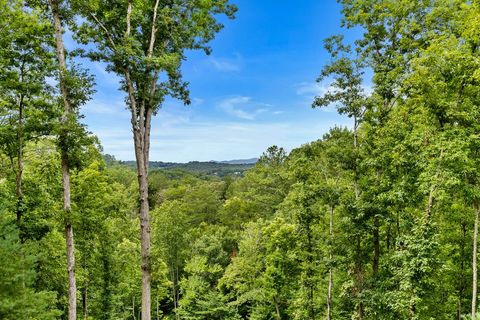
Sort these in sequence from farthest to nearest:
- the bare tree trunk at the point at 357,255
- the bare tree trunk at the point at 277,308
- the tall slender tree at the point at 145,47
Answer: the bare tree trunk at the point at 277,308 < the bare tree trunk at the point at 357,255 < the tall slender tree at the point at 145,47

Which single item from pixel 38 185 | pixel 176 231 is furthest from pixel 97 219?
pixel 176 231

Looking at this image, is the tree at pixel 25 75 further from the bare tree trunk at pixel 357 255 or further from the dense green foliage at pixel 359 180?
the bare tree trunk at pixel 357 255

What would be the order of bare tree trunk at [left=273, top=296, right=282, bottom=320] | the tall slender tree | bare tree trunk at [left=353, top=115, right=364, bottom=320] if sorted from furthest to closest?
bare tree trunk at [left=273, top=296, right=282, bottom=320] < bare tree trunk at [left=353, top=115, right=364, bottom=320] < the tall slender tree

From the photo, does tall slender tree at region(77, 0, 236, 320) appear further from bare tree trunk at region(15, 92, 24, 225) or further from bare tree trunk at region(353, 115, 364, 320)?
bare tree trunk at region(353, 115, 364, 320)

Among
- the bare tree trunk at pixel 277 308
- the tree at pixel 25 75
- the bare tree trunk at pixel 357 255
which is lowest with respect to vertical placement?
the bare tree trunk at pixel 277 308

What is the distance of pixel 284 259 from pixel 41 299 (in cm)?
1696

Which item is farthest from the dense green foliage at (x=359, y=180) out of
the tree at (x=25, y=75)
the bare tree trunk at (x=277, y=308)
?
the bare tree trunk at (x=277, y=308)

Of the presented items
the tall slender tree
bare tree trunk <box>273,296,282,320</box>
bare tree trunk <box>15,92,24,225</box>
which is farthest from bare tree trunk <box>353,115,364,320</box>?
bare tree trunk <box>15,92,24,225</box>

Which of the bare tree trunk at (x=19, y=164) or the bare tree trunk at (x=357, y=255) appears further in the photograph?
the bare tree trunk at (x=357, y=255)

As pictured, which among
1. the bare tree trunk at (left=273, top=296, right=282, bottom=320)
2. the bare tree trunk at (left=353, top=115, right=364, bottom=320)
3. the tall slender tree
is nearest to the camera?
the tall slender tree

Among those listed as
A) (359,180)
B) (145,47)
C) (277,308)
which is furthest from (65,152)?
(277,308)

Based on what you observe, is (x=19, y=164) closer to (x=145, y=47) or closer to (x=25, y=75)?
(x=25, y=75)

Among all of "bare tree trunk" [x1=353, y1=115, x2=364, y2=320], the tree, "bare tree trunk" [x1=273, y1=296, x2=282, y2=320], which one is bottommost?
"bare tree trunk" [x1=273, y1=296, x2=282, y2=320]

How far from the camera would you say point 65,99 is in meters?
10.0
